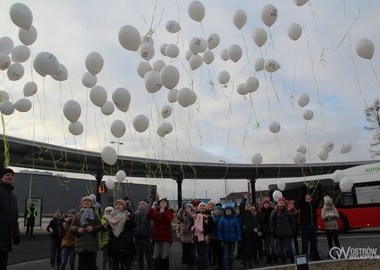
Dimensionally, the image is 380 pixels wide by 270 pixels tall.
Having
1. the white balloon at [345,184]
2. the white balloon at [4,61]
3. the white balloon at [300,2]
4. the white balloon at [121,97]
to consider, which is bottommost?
the white balloon at [345,184]

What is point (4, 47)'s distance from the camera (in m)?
8.82

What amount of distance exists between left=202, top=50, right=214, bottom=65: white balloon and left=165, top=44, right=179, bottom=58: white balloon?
0.66 meters

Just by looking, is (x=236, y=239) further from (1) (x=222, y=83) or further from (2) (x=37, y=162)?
(2) (x=37, y=162)

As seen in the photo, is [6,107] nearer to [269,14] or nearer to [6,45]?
[6,45]

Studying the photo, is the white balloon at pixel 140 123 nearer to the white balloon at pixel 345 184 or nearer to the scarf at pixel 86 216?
the scarf at pixel 86 216

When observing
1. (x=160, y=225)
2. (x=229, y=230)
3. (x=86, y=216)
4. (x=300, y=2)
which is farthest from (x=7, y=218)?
(x=300, y=2)

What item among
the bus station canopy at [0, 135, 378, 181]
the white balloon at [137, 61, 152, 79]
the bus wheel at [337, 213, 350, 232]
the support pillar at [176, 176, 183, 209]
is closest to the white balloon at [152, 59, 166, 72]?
the white balloon at [137, 61, 152, 79]

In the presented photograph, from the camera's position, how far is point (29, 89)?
9.66 m

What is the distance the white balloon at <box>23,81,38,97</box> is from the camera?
31.7 ft

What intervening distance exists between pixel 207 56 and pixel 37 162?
19819 mm

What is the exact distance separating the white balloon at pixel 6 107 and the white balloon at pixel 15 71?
0.55 m

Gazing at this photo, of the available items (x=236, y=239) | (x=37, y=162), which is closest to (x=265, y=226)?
(x=236, y=239)

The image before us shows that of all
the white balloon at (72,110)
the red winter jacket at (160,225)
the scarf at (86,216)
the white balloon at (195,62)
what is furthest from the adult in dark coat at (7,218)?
the white balloon at (195,62)

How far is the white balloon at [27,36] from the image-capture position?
28.1 ft
